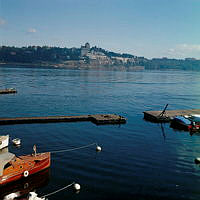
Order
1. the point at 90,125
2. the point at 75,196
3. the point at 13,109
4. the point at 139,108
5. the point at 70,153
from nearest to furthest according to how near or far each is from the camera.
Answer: the point at 75,196
the point at 70,153
the point at 90,125
the point at 13,109
the point at 139,108

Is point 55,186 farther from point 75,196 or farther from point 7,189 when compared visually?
point 7,189

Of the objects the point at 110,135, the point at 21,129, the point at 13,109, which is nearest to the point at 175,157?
the point at 110,135

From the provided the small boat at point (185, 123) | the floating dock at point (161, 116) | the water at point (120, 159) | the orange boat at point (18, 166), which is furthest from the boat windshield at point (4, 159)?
the floating dock at point (161, 116)

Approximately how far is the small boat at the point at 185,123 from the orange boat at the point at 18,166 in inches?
1480

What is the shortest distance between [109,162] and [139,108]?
49.9 metres

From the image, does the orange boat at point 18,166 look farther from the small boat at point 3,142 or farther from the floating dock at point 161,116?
the floating dock at point 161,116

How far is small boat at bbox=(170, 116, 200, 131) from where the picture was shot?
5903 cm

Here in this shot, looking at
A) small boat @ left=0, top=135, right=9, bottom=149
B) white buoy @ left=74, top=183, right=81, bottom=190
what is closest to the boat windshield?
white buoy @ left=74, top=183, right=81, bottom=190

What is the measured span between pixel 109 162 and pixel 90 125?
2263 cm

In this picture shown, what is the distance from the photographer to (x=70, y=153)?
1607 inches

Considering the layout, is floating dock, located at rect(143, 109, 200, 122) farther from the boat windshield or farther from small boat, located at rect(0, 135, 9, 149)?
the boat windshield

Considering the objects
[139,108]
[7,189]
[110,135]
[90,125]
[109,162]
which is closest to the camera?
[7,189]

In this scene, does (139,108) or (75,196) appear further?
(139,108)

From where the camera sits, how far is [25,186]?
1226 inches
